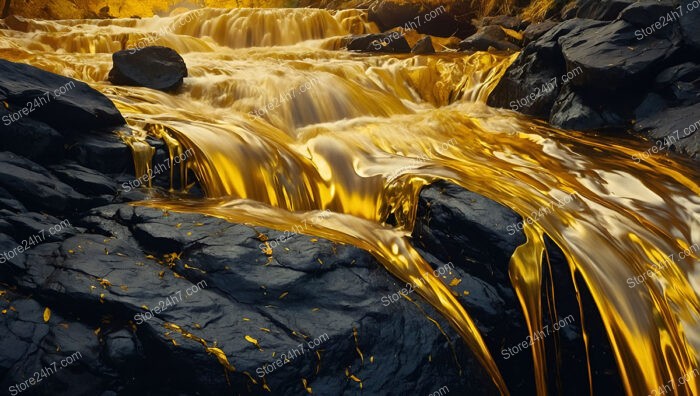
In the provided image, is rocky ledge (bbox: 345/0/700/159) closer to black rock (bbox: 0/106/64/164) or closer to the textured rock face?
the textured rock face

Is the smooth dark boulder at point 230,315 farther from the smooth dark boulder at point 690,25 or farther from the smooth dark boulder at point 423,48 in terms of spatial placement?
the smooth dark boulder at point 423,48

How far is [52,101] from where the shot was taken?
3.61m

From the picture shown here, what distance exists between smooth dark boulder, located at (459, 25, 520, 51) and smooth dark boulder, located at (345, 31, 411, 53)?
4.26ft

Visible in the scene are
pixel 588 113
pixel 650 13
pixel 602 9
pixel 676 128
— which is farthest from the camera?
pixel 602 9

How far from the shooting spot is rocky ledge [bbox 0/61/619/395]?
2107 millimetres

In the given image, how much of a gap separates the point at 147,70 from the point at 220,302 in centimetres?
474

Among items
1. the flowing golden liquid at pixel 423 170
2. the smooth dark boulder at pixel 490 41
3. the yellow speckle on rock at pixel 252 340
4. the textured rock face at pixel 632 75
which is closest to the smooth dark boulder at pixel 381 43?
the smooth dark boulder at pixel 490 41

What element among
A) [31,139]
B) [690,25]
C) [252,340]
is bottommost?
[252,340]

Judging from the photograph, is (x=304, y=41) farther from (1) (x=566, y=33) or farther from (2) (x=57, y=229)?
(2) (x=57, y=229)

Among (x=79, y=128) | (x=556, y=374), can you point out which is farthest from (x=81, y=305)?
(x=556, y=374)

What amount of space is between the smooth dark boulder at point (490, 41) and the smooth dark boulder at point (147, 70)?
243 inches

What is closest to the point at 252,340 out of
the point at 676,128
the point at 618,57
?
the point at 676,128

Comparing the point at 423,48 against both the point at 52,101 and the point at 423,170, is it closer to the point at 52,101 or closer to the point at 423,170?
the point at 423,170

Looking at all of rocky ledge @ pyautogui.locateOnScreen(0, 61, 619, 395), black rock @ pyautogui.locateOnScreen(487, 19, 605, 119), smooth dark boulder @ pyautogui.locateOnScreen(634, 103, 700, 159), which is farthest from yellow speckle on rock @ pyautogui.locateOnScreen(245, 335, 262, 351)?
black rock @ pyautogui.locateOnScreen(487, 19, 605, 119)
